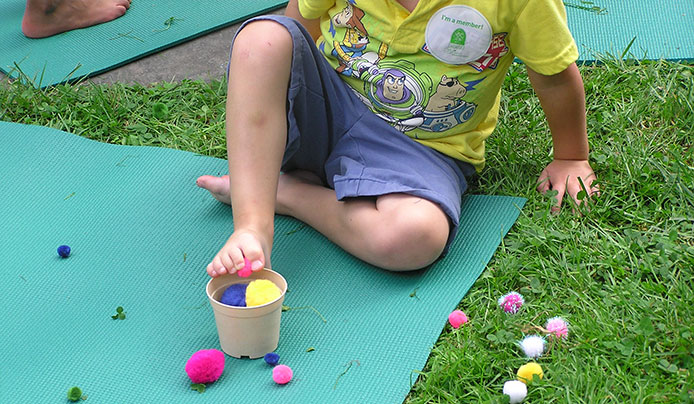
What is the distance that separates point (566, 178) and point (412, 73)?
1.51 feet

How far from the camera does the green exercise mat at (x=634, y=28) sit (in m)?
2.41

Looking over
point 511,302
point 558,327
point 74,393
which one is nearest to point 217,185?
point 74,393

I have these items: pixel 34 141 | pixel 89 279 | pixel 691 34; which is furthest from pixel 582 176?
pixel 34 141

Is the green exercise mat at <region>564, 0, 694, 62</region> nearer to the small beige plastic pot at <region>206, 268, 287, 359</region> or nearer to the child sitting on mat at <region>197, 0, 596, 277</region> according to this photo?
the child sitting on mat at <region>197, 0, 596, 277</region>

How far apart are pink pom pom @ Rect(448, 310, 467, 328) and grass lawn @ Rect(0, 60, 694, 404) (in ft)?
0.07

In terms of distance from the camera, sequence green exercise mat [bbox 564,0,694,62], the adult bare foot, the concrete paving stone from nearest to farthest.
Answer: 1. green exercise mat [bbox 564,0,694,62]
2. the concrete paving stone
3. the adult bare foot

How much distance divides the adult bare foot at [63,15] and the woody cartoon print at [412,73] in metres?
1.37

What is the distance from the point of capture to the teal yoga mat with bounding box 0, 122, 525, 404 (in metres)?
1.44

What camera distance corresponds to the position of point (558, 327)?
1.47 meters

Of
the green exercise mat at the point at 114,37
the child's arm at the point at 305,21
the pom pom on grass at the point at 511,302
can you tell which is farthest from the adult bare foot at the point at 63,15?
the pom pom on grass at the point at 511,302

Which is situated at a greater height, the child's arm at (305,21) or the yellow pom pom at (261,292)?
the child's arm at (305,21)

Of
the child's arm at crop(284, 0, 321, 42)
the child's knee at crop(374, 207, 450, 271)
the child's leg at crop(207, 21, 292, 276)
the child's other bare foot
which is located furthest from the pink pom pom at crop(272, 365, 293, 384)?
the child's arm at crop(284, 0, 321, 42)

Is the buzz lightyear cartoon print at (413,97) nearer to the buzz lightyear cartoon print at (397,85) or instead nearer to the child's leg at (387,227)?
the buzz lightyear cartoon print at (397,85)

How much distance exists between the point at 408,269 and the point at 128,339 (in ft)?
1.92
